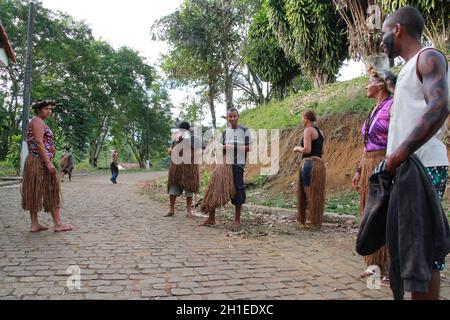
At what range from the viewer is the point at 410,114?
213 centimetres

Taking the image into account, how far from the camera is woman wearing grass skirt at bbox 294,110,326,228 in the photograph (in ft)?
18.6

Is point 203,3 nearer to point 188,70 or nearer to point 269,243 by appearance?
point 188,70

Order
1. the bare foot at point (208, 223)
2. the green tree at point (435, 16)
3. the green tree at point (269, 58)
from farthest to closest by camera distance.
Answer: the green tree at point (269, 58) → the green tree at point (435, 16) → the bare foot at point (208, 223)

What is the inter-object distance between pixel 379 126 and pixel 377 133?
9 cm

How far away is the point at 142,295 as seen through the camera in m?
2.88

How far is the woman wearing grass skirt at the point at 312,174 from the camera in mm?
5672

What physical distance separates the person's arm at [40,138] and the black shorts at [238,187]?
102 inches

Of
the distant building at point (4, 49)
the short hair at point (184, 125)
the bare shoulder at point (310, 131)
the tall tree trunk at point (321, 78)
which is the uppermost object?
the tall tree trunk at point (321, 78)

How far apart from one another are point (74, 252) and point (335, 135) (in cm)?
763

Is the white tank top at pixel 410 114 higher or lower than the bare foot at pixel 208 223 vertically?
higher

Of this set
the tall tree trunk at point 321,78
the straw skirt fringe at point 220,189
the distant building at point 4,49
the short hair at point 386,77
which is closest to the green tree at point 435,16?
the tall tree trunk at point 321,78

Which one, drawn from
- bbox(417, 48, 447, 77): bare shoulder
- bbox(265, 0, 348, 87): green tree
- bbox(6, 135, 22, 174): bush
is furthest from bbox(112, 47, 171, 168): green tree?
bbox(417, 48, 447, 77): bare shoulder

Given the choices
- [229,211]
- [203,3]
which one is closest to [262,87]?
[203,3]

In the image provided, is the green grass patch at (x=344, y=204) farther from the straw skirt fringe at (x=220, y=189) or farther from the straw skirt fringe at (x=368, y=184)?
the straw skirt fringe at (x=368, y=184)
